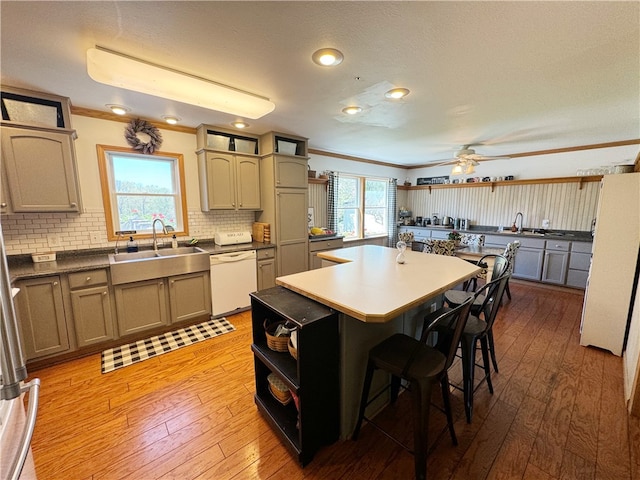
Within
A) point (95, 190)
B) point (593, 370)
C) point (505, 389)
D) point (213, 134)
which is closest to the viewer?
point (505, 389)

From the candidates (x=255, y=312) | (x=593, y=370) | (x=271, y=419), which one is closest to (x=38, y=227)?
(x=255, y=312)

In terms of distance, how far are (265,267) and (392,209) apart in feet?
12.6

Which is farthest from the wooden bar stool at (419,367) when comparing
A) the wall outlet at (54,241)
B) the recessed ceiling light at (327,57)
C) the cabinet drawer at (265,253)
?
the wall outlet at (54,241)

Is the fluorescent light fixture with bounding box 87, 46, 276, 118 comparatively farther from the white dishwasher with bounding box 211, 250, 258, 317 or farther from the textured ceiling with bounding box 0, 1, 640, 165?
the white dishwasher with bounding box 211, 250, 258, 317

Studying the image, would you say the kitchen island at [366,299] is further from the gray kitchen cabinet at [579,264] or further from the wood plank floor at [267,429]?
the gray kitchen cabinet at [579,264]

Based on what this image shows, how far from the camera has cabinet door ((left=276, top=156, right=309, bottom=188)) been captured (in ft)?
12.1

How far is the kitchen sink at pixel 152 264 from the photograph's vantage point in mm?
2605

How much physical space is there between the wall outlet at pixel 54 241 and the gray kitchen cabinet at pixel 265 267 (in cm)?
203

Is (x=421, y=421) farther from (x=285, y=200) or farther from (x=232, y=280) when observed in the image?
(x=285, y=200)

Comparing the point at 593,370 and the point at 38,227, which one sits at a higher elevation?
the point at 38,227

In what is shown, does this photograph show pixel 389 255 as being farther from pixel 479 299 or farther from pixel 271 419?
pixel 271 419

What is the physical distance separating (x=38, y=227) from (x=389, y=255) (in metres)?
3.51

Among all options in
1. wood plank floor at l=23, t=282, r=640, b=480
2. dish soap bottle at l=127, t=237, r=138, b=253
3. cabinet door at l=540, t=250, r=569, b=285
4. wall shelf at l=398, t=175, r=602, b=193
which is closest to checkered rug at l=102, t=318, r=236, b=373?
wood plank floor at l=23, t=282, r=640, b=480

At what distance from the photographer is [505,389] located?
210cm
